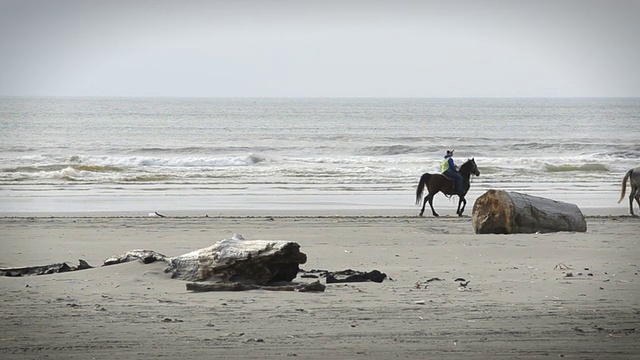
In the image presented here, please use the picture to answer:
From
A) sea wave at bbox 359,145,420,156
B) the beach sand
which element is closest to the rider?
the beach sand

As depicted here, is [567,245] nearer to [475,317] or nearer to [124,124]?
[475,317]

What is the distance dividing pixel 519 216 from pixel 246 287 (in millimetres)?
6286

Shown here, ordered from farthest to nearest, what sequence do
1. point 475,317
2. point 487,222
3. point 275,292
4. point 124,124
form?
point 124,124
point 487,222
point 275,292
point 475,317

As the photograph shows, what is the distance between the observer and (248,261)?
7457 millimetres

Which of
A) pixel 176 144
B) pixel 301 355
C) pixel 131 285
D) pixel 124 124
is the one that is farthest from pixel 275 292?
pixel 124 124

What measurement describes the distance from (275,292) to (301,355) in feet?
6.44

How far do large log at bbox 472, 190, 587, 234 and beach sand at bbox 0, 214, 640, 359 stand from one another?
1.08 m

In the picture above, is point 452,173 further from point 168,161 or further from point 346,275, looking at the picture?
point 168,161

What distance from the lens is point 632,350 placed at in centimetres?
561

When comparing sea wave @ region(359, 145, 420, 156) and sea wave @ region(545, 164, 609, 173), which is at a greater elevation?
sea wave @ region(545, 164, 609, 173)

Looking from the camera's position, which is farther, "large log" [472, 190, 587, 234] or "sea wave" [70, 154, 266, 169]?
"sea wave" [70, 154, 266, 169]

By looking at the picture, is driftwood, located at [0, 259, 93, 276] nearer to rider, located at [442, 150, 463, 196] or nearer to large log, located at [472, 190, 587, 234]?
large log, located at [472, 190, 587, 234]

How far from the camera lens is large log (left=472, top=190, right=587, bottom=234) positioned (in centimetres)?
1243

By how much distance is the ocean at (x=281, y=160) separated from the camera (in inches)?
760
